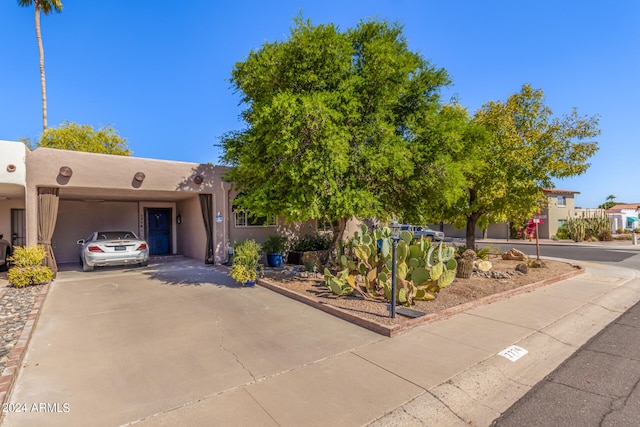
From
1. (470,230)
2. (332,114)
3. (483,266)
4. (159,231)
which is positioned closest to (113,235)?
(159,231)

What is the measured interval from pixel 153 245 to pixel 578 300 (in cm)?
1627

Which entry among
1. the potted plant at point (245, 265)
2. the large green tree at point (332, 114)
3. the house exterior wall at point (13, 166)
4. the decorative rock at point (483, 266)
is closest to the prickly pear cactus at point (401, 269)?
the large green tree at point (332, 114)

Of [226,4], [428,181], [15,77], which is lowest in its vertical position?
[428,181]

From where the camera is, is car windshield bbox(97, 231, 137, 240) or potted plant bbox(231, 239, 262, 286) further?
car windshield bbox(97, 231, 137, 240)

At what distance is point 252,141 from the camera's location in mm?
8477

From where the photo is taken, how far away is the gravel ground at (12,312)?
14.4ft

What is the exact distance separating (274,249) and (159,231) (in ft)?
23.2

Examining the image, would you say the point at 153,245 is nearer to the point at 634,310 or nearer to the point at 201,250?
the point at 201,250

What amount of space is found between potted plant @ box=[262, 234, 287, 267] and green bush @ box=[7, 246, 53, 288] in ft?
21.0

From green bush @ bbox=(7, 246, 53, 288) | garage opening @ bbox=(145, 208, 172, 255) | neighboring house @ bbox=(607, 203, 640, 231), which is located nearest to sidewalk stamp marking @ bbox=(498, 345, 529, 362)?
green bush @ bbox=(7, 246, 53, 288)

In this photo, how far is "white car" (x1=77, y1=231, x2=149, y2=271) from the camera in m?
10.1

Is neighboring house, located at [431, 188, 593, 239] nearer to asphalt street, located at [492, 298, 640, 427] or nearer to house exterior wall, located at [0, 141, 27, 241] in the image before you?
Result: asphalt street, located at [492, 298, 640, 427]

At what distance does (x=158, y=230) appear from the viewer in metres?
15.3

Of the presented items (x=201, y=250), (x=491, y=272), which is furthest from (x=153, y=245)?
(x=491, y=272)
